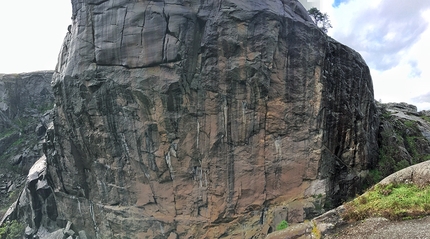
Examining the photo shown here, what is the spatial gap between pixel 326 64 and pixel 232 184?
8.71 metres

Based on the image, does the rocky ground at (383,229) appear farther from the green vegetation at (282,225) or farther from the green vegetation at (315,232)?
the green vegetation at (282,225)

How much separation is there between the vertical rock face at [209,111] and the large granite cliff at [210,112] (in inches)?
2.3

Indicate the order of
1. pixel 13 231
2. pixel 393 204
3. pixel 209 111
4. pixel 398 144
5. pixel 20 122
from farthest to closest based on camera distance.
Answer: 1. pixel 20 122
2. pixel 13 231
3. pixel 398 144
4. pixel 209 111
5. pixel 393 204

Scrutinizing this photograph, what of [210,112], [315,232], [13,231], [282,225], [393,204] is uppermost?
[210,112]

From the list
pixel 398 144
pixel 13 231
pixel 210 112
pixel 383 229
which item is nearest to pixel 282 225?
pixel 210 112

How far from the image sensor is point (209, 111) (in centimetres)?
1666

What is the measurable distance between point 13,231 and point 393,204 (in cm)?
2703

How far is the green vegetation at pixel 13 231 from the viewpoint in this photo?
24.1m

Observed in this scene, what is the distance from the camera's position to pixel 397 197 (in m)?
8.98

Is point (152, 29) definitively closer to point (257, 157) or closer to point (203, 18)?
point (203, 18)

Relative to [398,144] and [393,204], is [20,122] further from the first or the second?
[393,204]

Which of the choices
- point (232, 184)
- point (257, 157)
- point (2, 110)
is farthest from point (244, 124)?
point (2, 110)

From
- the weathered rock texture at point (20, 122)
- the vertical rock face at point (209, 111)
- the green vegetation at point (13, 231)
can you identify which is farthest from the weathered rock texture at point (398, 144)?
the weathered rock texture at point (20, 122)

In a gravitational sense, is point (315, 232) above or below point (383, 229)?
below
